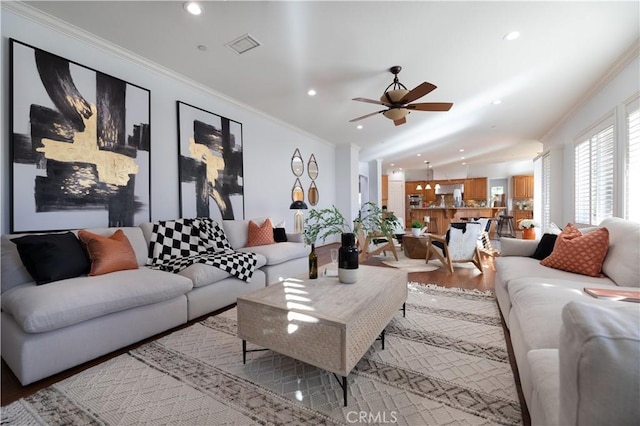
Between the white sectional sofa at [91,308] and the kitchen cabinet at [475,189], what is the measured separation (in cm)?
1068

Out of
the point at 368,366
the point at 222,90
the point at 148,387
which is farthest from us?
the point at 222,90

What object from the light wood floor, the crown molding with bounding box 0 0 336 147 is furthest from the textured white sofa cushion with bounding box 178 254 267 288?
the crown molding with bounding box 0 0 336 147

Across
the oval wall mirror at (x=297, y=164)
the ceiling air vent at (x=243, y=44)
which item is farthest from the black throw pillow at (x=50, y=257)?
the oval wall mirror at (x=297, y=164)

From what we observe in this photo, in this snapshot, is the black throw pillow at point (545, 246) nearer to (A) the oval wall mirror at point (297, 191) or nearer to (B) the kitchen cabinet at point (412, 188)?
(A) the oval wall mirror at point (297, 191)

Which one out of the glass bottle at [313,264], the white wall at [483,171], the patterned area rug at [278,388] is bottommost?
the patterned area rug at [278,388]

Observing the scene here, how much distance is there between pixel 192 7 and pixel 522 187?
37.5ft

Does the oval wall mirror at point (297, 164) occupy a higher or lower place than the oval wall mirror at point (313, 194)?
higher

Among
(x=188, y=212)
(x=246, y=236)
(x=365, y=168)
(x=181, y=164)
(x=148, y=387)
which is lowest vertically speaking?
(x=148, y=387)

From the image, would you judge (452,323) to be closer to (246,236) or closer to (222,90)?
(246,236)

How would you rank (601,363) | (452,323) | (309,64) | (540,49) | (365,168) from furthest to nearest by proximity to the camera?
(365,168) → (309,64) → (540,49) → (452,323) → (601,363)

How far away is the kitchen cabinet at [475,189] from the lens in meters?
10.5

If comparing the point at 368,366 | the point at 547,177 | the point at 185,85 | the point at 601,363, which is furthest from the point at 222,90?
the point at 547,177

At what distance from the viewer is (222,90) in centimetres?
384

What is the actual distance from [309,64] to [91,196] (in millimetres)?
2673
